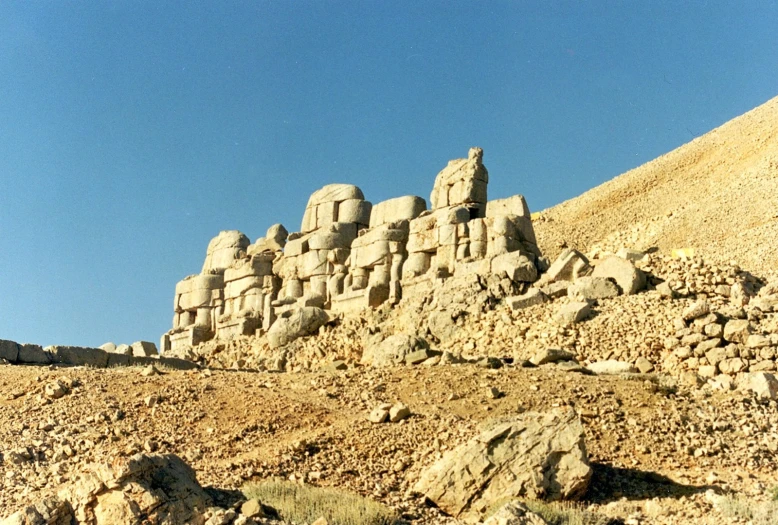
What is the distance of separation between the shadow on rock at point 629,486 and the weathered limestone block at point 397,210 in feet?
38.7

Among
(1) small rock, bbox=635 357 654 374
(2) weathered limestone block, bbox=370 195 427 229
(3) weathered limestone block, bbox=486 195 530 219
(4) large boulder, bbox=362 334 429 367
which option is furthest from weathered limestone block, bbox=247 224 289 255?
(1) small rock, bbox=635 357 654 374

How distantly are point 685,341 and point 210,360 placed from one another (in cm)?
1077

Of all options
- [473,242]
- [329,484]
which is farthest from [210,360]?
[329,484]

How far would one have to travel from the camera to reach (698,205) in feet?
138

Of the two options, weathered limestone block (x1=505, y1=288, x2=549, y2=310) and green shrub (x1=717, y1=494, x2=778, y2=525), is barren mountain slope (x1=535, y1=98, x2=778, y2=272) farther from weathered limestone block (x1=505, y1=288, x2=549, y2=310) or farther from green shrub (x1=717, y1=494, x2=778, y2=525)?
green shrub (x1=717, y1=494, x2=778, y2=525)

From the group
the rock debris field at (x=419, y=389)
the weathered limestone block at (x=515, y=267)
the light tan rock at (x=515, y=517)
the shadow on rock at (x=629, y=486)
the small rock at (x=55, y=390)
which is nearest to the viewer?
the light tan rock at (x=515, y=517)

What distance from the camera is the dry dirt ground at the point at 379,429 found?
10.3 m

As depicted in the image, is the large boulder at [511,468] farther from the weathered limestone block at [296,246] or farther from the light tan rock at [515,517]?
the weathered limestone block at [296,246]

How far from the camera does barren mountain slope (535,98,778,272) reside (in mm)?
35125

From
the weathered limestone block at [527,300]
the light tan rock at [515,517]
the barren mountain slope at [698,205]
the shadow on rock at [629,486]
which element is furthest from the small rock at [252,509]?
the barren mountain slope at [698,205]

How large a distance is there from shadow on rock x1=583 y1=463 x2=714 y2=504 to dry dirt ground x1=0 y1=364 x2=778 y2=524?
20mm

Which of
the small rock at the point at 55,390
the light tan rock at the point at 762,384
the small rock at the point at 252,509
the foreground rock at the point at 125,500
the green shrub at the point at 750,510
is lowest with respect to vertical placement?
the green shrub at the point at 750,510

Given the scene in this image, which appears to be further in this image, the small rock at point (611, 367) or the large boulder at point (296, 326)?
the large boulder at point (296, 326)

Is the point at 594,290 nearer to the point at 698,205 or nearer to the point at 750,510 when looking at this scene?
the point at 750,510
